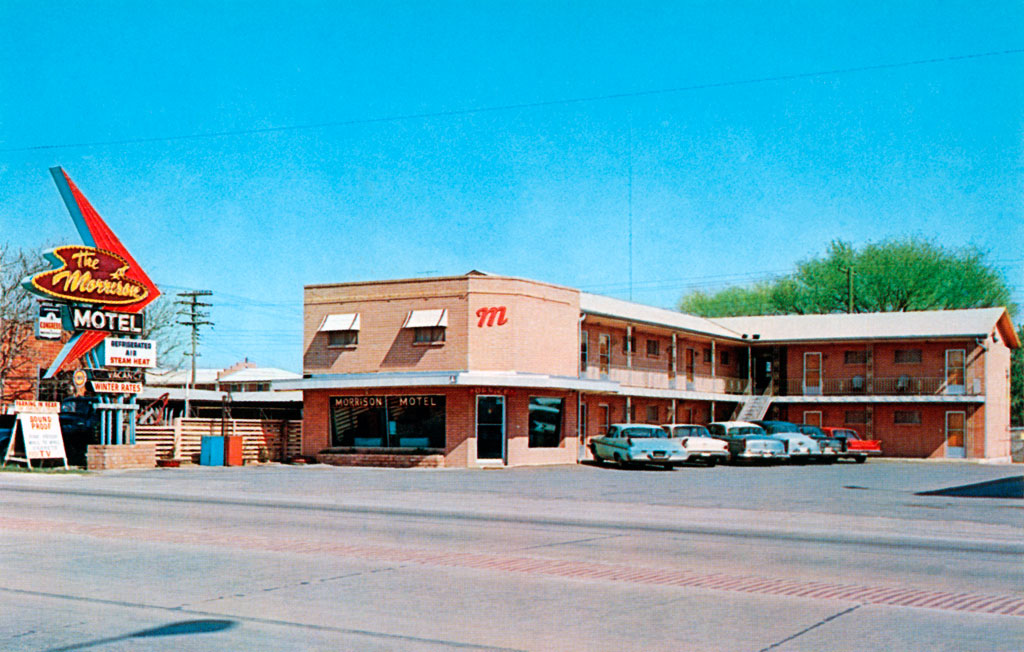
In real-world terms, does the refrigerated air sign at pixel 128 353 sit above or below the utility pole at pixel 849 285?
below

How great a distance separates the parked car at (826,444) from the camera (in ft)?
141

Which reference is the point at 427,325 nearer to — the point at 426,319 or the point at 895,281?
the point at 426,319

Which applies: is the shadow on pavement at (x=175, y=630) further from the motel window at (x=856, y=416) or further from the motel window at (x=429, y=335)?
the motel window at (x=856, y=416)

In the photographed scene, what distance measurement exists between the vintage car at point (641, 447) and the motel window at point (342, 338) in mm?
10192

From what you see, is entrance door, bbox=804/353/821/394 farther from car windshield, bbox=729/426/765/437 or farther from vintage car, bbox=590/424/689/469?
vintage car, bbox=590/424/689/469

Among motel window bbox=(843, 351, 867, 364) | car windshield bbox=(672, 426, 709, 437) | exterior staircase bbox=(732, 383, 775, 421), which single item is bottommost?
car windshield bbox=(672, 426, 709, 437)

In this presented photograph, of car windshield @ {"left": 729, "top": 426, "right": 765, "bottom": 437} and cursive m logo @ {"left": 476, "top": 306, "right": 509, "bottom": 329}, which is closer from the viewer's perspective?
cursive m logo @ {"left": 476, "top": 306, "right": 509, "bottom": 329}

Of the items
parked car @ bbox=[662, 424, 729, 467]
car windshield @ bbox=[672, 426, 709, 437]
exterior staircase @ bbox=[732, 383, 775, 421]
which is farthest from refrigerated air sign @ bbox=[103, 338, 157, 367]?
exterior staircase @ bbox=[732, 383, 775, 421]

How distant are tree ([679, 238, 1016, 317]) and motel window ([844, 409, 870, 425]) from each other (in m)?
15.4

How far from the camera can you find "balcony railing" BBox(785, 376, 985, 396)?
50969mm

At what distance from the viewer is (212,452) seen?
3656cm

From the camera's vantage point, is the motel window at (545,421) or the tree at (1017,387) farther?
the tree at (1017,387)

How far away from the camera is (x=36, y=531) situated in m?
14.3

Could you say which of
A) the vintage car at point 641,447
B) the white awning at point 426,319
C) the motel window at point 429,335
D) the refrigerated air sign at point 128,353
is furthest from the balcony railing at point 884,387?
the refrigerated air sign at point 128,353
